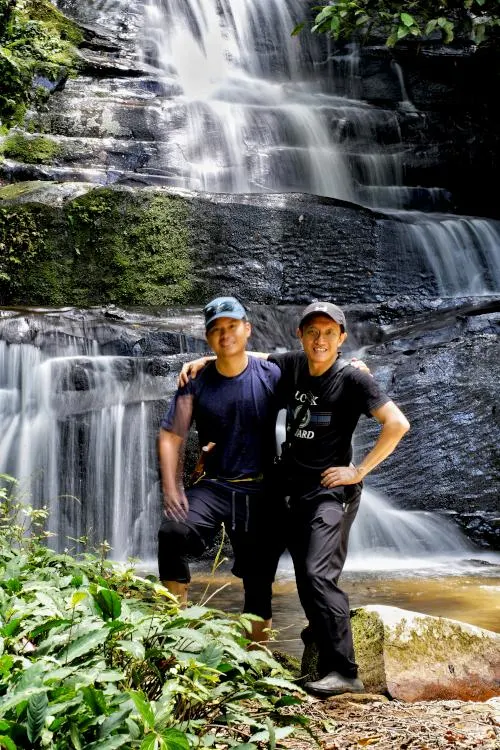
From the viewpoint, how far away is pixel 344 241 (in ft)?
36.6

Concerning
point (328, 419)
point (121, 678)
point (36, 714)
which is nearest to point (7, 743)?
point (36, 714)

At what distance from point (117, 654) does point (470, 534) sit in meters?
5.49

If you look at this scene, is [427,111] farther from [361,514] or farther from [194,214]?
[361,514]

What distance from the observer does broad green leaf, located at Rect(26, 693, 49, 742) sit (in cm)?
225

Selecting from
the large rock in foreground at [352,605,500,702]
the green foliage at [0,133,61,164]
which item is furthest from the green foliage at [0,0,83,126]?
the large rock in foreground at [352,605,500,702]

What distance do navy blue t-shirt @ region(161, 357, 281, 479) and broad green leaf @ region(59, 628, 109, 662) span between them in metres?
1.47

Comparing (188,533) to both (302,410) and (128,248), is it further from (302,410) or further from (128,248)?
(128,248)

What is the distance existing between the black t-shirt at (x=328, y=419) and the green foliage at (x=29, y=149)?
9019mm

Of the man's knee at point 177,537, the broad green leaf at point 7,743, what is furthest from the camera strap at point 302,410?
the broad green leaf at point 7,743

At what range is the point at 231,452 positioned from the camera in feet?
13.3

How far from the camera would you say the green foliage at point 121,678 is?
2.31 metres

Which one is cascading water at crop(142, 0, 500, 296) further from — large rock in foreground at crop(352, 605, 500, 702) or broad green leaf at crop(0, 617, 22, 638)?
broad green leaf at crop(0, 617, 22, 638)

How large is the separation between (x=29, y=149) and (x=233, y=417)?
9055 mm

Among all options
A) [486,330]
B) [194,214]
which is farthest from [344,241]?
[486,330]
